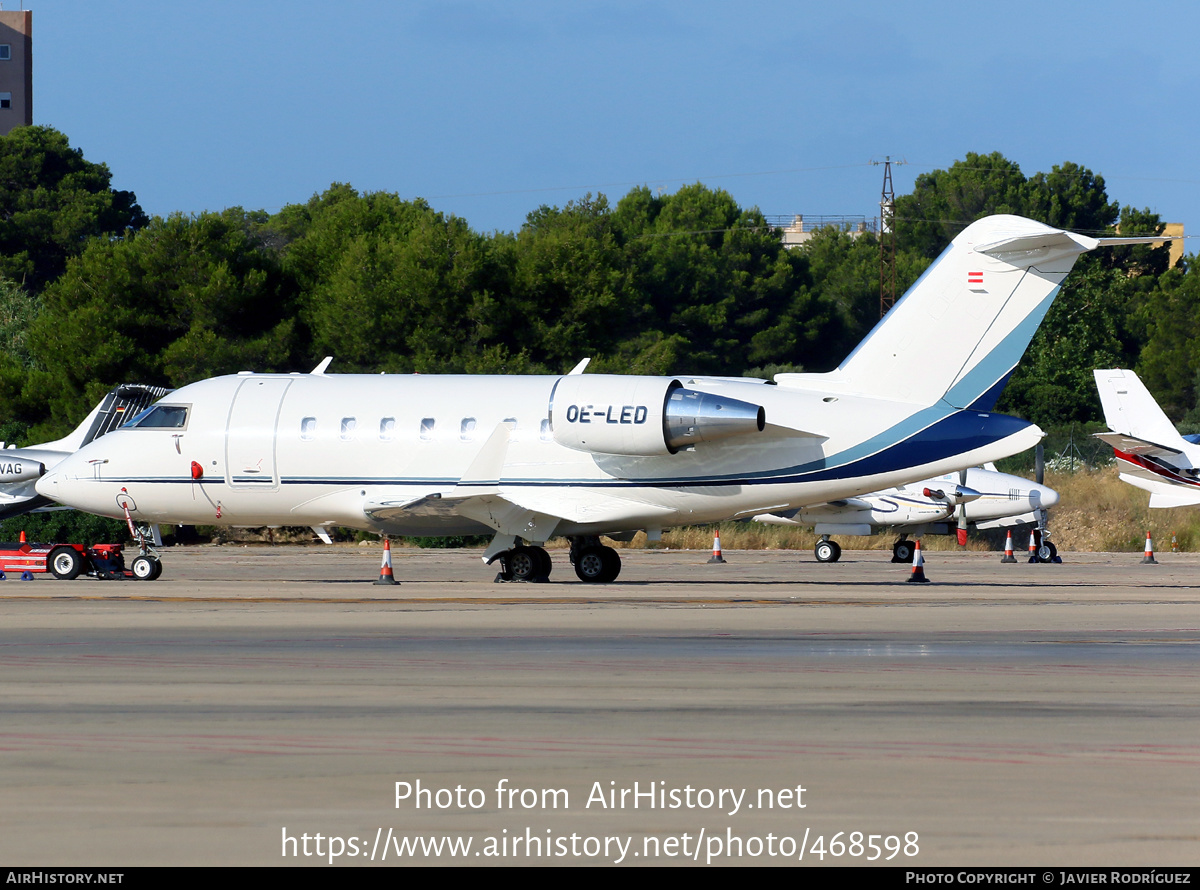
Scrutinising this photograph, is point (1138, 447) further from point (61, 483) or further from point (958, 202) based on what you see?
point (958, 202)

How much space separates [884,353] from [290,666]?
42.1 feet

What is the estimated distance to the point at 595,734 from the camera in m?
9.05

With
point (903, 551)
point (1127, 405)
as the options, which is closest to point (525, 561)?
point (903, 551)

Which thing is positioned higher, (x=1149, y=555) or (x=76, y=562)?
(x=76, y=562)

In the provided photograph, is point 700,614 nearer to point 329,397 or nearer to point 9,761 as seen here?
point 329,397

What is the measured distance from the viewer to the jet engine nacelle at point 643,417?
71.5 feet

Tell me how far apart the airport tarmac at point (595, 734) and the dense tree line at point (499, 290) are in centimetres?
2990

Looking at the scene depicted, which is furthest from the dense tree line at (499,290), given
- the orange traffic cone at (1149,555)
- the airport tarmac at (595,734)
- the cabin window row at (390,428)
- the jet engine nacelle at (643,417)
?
the airport tarmac at (595,734)

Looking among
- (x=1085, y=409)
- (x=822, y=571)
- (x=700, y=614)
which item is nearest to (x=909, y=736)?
(x=700, y=614)

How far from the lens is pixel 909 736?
902 cm

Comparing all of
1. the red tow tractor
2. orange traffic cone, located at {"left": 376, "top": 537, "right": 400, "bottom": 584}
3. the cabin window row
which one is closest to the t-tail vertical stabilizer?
the cabin window row

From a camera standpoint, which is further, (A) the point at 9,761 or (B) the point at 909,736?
(B) the point at 909,736

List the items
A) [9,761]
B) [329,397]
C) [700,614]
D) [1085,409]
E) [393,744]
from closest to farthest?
1. [9,761]
2. [393,744]
3. [700,614]
4. [329,397]
5. [1085,409]

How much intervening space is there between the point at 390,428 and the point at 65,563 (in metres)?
5.89
